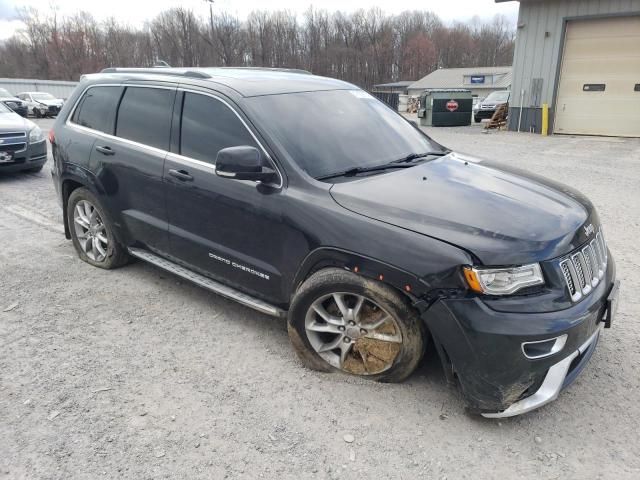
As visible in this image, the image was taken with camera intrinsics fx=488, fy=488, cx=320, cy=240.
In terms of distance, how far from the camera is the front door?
311 cm

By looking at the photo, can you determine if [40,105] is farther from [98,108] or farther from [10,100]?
[98,108]

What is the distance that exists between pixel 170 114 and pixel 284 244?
59.8 inches

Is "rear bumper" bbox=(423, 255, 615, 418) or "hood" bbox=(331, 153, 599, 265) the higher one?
"hood" bbox=(331, 153, 599, 265)

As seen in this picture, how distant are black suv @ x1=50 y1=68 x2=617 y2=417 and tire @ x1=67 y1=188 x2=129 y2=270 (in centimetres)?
5

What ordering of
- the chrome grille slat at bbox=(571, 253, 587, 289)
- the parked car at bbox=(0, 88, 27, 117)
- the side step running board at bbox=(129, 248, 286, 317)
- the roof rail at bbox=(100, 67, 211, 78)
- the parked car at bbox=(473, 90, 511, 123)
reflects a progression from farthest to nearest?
the parked car at bbox=(473, 90, 511, 123), the parked car at bbox=(0, 88, 27, 117), the roof rail at bbox=(100, 67, 211, 78), the side step running board at bbox=(129, 248, 286, 317), the chrome grille slat at bbox=(571, 253, 587, 289)

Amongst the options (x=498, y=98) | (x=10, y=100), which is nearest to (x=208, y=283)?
(x=10, y=100)

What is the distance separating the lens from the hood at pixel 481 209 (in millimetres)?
2428

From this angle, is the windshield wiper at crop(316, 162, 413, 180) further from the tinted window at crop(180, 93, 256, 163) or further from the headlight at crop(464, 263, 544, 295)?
the headlight at crop(464, 263, 544, 295)

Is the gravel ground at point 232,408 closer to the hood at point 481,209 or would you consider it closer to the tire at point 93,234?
the tire at point 93,234

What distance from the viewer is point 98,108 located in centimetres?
439

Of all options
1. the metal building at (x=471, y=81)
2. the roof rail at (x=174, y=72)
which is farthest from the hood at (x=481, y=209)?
the metal building at (x=471, y=81)

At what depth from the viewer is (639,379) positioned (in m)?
2.96

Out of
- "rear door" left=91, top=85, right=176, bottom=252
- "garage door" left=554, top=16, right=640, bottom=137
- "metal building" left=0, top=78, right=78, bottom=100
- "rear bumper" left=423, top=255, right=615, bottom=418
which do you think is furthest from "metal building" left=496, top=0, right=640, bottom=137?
"metal building" left=0, top=78, right=78, bottom=100

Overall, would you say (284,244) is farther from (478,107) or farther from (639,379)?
(478,107)
